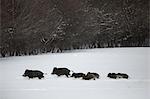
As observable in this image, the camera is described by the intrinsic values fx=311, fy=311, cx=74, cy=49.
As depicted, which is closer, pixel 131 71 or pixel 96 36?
pixel 131 71

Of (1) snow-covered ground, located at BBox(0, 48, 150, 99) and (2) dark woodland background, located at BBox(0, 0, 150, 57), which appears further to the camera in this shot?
(2) dark woodland background, located at BBox(0, 0, 150, 57)

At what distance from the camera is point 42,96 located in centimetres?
947

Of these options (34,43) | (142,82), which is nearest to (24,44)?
(34,43)

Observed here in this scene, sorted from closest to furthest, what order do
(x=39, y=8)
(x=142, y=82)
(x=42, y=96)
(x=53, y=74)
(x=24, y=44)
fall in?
(x=42, y=96), (x=142, y=82), (x=53, y=74), (x=24, y=44), (x=39, y=8)

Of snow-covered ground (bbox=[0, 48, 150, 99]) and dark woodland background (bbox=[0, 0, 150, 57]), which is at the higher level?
dark woodland background (bbox=[0, 0, 150, 57])

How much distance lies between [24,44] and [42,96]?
14.7 m

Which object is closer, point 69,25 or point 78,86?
point 78,86

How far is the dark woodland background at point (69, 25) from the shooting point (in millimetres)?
22953

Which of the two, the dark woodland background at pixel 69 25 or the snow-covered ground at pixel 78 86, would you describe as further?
the dark woodland background at pixel 69 25

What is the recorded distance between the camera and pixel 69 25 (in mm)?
28484

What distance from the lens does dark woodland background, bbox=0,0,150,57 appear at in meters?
23.0

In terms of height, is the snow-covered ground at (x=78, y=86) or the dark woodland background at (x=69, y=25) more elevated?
the dark woodland background at (x=69, y=25)

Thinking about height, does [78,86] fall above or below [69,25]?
below

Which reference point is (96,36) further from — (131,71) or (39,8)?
(131,71)
